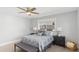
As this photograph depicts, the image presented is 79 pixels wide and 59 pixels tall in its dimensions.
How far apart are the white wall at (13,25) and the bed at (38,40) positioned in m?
0.20

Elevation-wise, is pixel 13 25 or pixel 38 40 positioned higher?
pixel 13 25

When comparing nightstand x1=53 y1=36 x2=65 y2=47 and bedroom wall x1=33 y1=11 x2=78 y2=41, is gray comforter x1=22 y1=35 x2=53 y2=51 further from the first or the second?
bedroom wall x1=33 y1=11 x2=78 y2=41

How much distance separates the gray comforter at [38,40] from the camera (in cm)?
168

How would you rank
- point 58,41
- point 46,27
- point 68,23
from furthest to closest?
point 58,41, point 46,27, point 68,23

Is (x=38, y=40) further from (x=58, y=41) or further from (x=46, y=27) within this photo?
(x=58, y=41)

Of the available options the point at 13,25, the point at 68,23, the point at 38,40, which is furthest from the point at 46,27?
the point at 13,25

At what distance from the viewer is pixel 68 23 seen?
1.51 m

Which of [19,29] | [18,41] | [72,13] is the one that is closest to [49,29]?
[72,13]

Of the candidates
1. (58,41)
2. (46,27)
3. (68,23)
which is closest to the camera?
(68,23)

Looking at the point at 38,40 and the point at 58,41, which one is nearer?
the point at 38,40

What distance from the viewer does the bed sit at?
1677 mm

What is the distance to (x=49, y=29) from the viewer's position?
1649 mm

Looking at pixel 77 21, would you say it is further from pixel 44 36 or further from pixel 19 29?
pixel 19 29

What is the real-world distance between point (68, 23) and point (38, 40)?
0.90m
